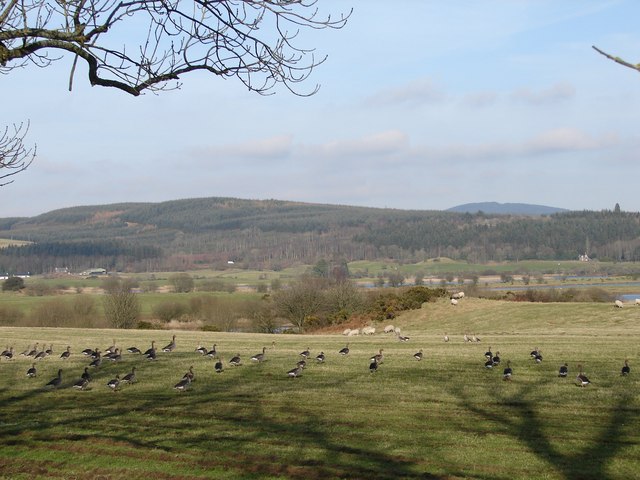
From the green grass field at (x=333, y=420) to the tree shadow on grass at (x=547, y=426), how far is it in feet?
0.12

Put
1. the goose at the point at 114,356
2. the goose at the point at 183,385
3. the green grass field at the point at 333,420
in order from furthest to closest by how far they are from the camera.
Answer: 1. the goose at the point at 114,356
2. the goose at the point at 183,385
3. the green grass field at the point at 333,420

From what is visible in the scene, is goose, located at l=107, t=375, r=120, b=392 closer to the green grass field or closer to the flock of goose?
the flock of goose

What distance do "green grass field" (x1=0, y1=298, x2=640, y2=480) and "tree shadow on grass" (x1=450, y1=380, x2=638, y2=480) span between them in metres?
0.04

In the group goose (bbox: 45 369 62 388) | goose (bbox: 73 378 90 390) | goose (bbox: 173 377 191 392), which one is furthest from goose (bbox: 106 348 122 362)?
goose (bbox: 173 377 191 392)

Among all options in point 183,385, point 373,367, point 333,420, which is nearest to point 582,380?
point 373,367

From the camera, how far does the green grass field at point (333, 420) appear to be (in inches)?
473

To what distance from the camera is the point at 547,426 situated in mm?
14883

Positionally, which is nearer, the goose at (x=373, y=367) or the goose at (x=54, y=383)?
the goose at (x=54, y=383)

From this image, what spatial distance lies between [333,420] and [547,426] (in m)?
4.18

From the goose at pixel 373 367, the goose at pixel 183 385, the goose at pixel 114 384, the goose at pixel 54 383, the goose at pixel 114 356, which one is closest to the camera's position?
the goose at pixel 183 385

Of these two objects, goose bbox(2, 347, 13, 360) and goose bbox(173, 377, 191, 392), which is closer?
goose bbox(173, 377, 191, 392)

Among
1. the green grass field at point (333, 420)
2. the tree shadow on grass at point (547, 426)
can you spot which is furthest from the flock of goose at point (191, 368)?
the tree shadow on grass at point (547, 426)

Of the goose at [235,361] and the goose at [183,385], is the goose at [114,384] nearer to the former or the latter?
the goose at [183,385]

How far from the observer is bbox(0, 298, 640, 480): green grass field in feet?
39.4
